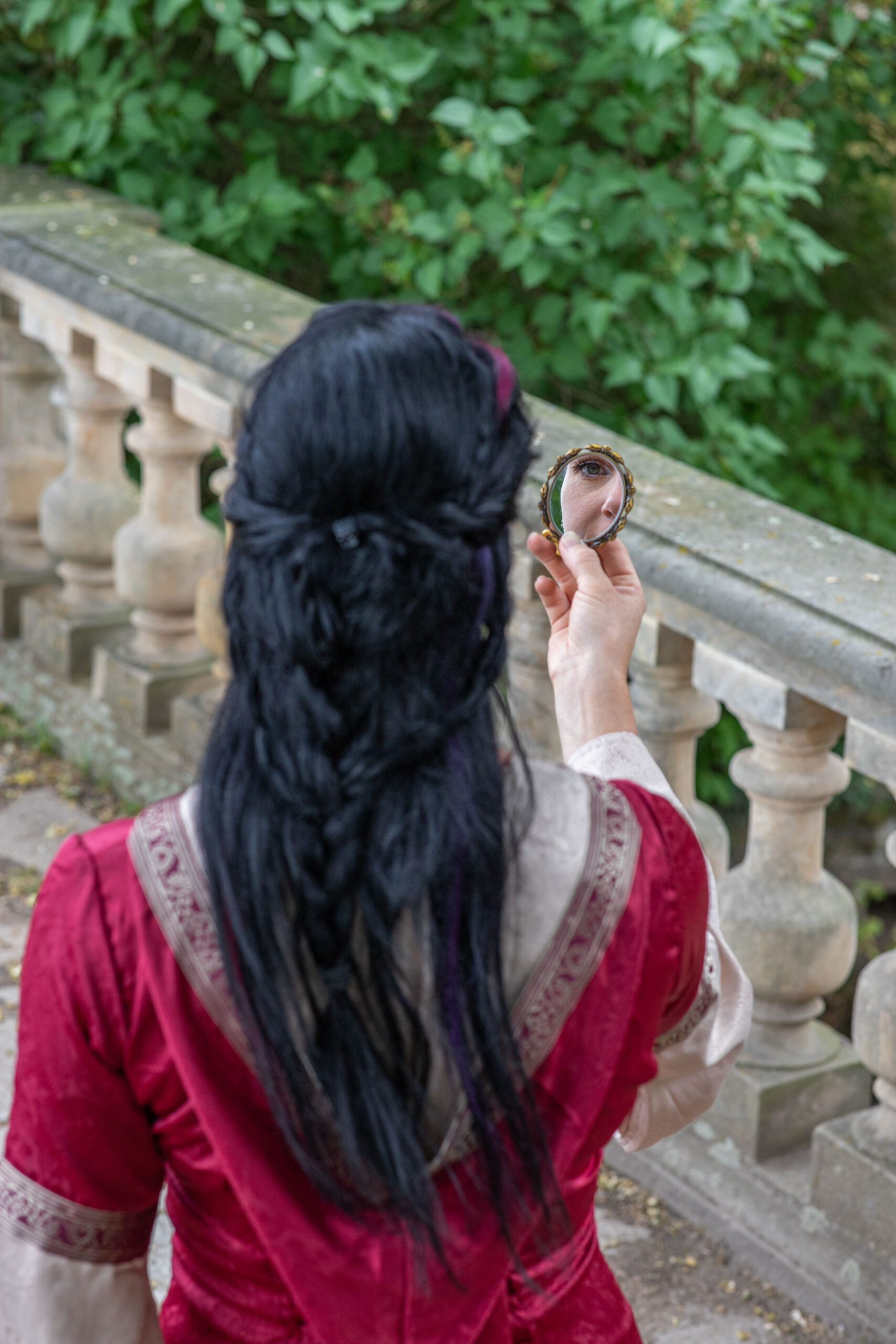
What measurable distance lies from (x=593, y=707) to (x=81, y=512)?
2476mm

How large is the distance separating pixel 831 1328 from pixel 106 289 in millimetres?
2346

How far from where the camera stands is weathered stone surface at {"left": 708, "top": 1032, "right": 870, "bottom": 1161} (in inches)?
95.3

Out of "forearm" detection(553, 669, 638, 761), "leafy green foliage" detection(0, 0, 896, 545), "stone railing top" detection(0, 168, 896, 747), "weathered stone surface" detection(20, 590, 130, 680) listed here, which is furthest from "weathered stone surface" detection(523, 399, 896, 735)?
"weathered stone surface" detection(20, 590, 130, 680)

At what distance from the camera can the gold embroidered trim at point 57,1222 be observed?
1.21 meters

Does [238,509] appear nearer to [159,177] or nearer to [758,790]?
[758,790]

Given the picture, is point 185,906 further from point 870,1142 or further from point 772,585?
point 870,1142

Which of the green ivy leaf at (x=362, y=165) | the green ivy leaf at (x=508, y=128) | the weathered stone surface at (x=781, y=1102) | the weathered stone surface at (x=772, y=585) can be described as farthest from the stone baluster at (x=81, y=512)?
the weathered stone surface at (x=781, y=1102)

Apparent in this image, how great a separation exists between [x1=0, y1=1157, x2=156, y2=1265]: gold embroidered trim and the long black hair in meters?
0.18

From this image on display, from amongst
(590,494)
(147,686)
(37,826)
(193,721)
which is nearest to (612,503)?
(590,494)

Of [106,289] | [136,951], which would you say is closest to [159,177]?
[106,289]

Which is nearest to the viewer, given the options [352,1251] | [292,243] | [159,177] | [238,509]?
[238,509]

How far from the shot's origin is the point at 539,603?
8.89 feet

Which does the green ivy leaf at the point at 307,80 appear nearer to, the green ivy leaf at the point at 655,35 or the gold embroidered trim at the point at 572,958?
the green ivy leaf at the point at 655,35

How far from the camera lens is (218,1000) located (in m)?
1.16
